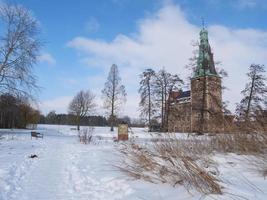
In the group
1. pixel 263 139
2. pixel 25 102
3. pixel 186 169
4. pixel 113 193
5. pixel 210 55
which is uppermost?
pixel 210 55

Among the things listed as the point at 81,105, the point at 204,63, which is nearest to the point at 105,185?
the point at 204,63

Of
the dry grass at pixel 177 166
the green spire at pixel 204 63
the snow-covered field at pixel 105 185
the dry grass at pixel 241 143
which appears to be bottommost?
the snow-covered field at pixel 105 185

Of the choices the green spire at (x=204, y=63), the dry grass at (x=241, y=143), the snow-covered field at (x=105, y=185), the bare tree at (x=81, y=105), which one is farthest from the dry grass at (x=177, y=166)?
the bare tree at (x=81, y=105)

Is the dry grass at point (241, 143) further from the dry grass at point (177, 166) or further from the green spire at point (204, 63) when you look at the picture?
the green spire at point (204, 63)

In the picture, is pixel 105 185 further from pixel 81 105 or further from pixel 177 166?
pixel 81 105

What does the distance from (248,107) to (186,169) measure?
6.32 feet

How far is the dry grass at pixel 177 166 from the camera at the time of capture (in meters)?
4.78

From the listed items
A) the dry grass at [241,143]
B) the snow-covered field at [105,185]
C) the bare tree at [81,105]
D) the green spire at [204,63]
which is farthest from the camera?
the bare tree at [81,105]

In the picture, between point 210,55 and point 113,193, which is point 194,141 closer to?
point 113,193

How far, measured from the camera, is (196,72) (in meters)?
31.9

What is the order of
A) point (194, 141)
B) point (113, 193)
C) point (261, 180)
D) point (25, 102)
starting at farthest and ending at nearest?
point (25, 102)
point (194, 141)
point (113, 193)
point (261, 180)

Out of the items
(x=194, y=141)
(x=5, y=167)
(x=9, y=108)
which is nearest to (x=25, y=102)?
(x=9, y=108)

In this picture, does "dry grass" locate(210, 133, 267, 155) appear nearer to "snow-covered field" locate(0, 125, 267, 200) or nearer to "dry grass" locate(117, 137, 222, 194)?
"snow-covered field" locate(0, 125, 267, 200)

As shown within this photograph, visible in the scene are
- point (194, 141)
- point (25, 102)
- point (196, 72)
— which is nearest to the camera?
point (194, 141)
